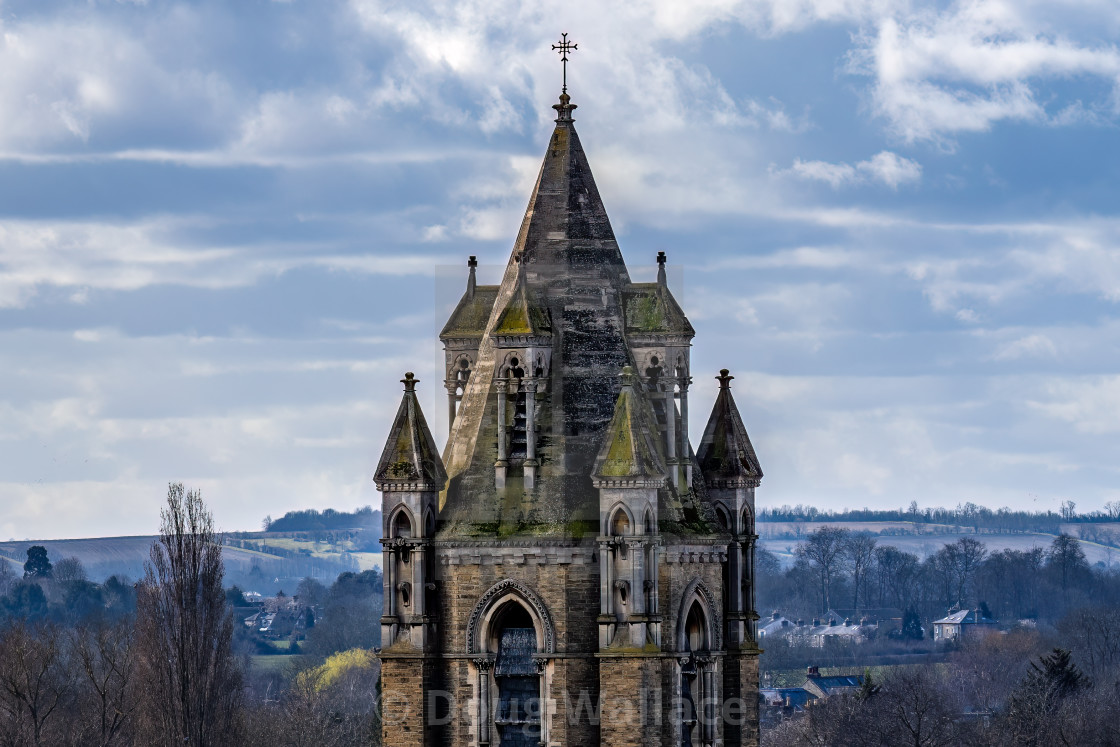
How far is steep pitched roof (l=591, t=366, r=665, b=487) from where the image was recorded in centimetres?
5019

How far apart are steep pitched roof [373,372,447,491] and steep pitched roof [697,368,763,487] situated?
6.34 metres

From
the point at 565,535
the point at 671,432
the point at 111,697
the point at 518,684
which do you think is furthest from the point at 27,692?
the point at 565,535

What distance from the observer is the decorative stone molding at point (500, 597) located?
50.3 metres

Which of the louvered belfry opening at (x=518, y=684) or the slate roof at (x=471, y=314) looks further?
the slate roof at (x=471, y=314)

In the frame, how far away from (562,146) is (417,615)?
35.5 ft

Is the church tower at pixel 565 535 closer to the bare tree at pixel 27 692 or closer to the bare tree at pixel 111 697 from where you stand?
the bare tree at pixel 111 697

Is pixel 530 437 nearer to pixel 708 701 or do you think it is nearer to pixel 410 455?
pixel 410 455

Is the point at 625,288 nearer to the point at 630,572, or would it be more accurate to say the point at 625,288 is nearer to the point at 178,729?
the point at 630,572

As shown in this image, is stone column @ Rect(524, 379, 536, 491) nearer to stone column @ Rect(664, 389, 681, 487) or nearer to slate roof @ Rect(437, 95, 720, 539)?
slate roof @ Rect(437, 95, 720, 539)

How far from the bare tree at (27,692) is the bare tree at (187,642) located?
101 feet

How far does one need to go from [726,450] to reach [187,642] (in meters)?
48.7

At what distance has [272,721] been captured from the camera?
502 feet

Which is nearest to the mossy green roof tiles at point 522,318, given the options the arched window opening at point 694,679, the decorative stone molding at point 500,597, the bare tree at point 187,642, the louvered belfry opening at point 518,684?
the decorative stone molding at point 500,597

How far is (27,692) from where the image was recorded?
14288cm
